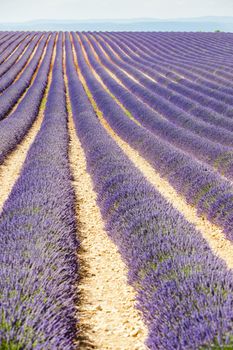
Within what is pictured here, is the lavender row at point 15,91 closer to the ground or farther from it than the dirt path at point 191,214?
farther from it

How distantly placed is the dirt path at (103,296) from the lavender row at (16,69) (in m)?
16.3

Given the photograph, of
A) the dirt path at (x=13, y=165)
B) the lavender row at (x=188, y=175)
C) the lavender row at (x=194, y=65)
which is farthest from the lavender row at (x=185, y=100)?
the dirt path at (x=13, y=165)

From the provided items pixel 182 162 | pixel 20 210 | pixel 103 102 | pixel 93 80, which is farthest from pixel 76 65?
pixel 20 210

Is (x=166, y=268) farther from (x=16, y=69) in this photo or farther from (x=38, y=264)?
(x=16, y=69)

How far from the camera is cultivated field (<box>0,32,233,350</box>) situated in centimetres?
306

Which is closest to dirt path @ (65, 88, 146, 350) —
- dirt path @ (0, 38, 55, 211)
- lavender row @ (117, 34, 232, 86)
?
dirt path @ (0, 38, 55, 211)

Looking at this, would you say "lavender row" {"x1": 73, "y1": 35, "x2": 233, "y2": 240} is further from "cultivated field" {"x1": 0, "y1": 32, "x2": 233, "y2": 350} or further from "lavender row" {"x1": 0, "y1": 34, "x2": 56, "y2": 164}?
"lavender row" {"x1": 0, "y1": 34, "x2": 56, "y2": 164}

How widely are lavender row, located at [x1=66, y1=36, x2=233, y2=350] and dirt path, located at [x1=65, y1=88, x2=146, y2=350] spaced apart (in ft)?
0.57

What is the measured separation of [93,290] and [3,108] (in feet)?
41.0

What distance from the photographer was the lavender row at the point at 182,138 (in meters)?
8.91

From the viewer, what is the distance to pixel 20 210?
5348 millimetres

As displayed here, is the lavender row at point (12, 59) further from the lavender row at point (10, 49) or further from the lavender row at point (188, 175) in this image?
the lavender row at point (188, 175)

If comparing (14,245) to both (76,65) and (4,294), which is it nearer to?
(4,294)

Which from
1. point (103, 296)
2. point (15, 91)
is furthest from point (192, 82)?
point (103, 296)
